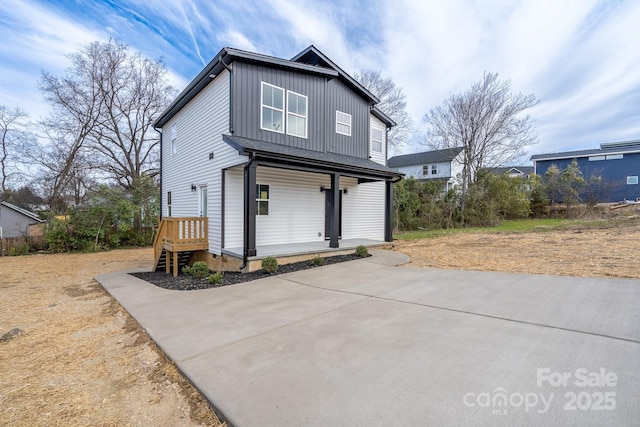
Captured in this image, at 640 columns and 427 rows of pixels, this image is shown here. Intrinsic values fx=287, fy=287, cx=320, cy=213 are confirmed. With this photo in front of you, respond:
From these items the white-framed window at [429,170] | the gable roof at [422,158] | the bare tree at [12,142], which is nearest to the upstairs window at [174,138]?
the bare tree at [12,142]

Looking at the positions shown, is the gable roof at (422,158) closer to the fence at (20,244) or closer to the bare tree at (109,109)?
the bare tree at (109,109)

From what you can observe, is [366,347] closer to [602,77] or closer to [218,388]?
[218,388]

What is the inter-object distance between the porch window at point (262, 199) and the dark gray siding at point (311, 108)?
Result: 149 cm

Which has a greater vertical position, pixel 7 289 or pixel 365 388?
pixel 365 388

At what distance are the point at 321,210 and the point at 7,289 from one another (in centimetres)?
851

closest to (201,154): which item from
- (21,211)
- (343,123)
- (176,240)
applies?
(176,240)

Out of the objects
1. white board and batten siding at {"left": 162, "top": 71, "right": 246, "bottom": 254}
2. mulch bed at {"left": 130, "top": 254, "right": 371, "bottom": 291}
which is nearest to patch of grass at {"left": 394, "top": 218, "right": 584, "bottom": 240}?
→ mulch bed at {"left": 130, "top": 254, "right": 371, "bottom": 291}

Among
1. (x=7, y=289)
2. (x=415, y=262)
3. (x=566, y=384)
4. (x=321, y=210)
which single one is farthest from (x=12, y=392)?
(x=321, y=210)

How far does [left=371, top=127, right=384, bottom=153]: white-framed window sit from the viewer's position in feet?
41.2

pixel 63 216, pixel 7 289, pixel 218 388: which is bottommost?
pixel 7 289

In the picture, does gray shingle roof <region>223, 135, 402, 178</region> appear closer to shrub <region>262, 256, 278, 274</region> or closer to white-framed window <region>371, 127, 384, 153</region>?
white-framed window <region>371, 127, 384, 153</region>

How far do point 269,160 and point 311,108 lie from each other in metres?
3.28

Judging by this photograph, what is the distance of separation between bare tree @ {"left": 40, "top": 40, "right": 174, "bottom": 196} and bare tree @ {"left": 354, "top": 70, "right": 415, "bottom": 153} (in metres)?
15.1

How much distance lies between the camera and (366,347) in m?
3.00
